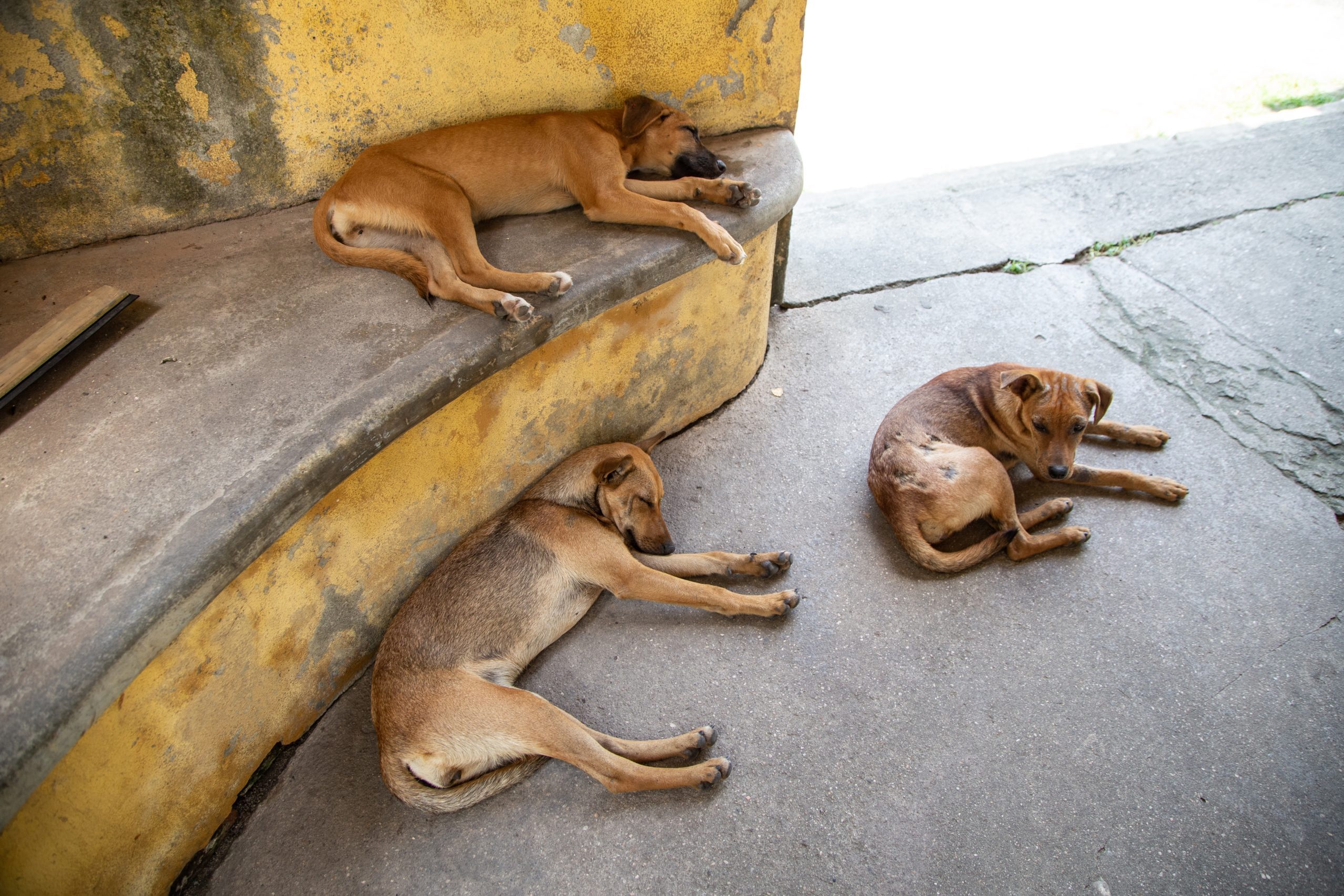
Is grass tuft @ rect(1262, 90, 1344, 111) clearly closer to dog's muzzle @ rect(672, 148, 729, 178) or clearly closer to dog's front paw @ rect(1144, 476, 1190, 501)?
dog's front paw @ rect(1144, 476, 1190, 501)

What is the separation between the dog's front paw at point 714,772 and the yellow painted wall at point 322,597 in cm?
121

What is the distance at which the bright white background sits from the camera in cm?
621

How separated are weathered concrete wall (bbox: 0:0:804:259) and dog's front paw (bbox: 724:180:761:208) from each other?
63cm

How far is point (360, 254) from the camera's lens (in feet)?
8.59

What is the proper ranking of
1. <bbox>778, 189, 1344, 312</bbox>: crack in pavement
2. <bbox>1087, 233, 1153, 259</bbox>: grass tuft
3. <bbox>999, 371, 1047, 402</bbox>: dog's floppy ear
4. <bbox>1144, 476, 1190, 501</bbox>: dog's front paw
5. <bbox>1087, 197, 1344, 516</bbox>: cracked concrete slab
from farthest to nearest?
<bbox>1087, 233, 1153, 259</bbox>: grass tuft < <bbox>778, 189, 1344, 312</bbox>: crack in pavement < <bbox>1087, 197, 1344, 516</bbox>: cracked concrete slab < <bbox>1144, 476, 1190, 501</bbox>: dog's front paw < <bbox>999, 371, 1047, 402</bbox>: dog's floppy ear

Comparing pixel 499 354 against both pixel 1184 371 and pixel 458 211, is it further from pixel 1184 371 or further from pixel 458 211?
pixel 1184 371

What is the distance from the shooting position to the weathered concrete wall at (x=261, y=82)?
2.39 metres

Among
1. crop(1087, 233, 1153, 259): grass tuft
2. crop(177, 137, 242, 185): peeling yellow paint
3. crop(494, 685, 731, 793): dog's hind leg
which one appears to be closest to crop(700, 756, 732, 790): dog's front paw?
crop(494, 685, 731, 793): dog's hind leg

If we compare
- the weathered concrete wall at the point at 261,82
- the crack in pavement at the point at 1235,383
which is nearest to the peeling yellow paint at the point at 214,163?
the weathered concrete wall at the point at 261,82

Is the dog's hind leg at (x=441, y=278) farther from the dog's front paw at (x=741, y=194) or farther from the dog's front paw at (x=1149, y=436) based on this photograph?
the dog's front paw at (x=1149, y=436)

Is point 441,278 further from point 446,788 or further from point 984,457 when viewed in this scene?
point 984,457

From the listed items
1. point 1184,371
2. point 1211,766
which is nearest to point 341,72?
point 1211,766

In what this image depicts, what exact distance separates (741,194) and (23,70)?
234 centimetres

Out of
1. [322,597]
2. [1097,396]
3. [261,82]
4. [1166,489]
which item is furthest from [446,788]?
[1166,489]
